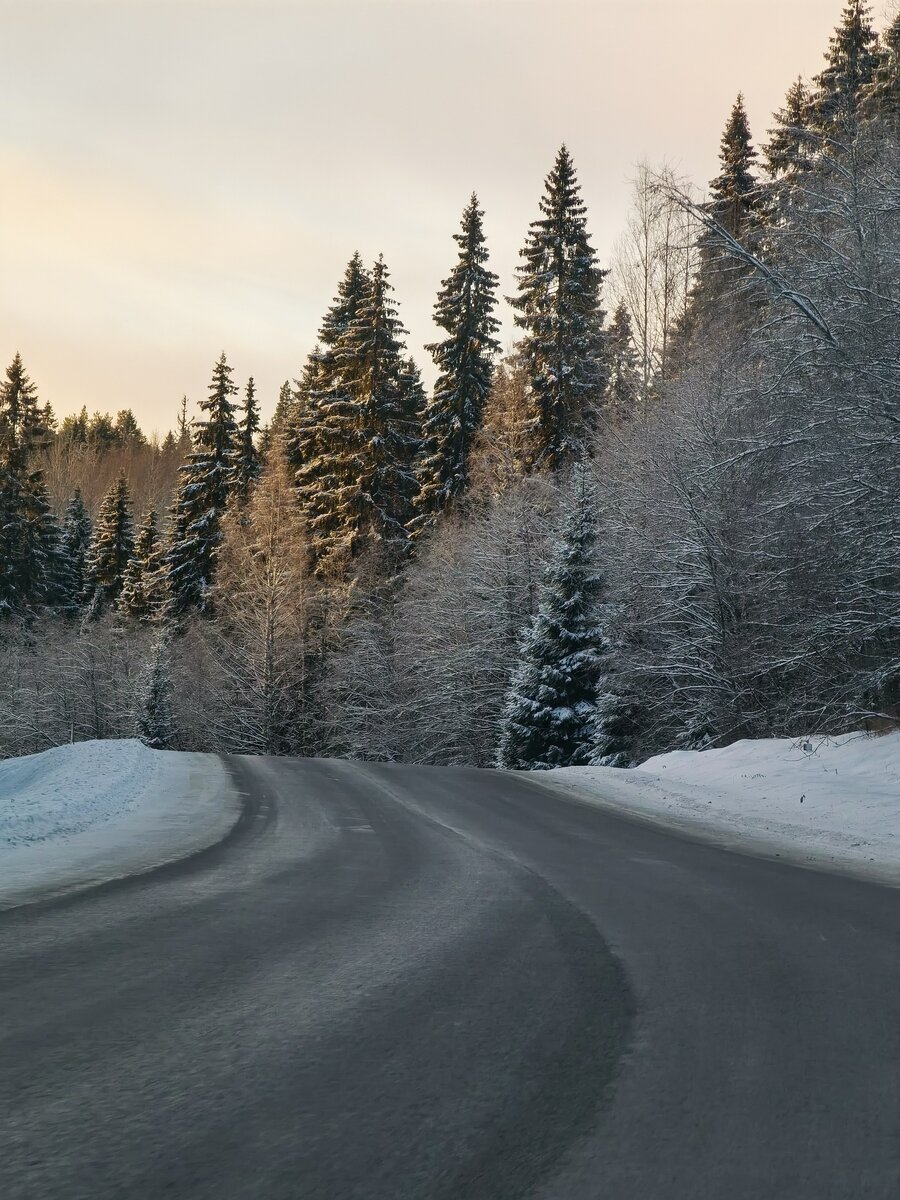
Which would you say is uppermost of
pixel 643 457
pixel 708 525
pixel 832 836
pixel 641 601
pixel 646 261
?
pixel 646 261

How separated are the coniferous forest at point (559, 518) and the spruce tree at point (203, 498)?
0.59 feet

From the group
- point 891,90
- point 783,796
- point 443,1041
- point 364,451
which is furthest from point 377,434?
point 443,1041

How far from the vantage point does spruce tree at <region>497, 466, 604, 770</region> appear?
963 inches

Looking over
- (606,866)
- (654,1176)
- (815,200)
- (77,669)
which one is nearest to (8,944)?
(654,1176)

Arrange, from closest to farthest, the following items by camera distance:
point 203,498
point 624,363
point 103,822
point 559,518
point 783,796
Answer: point 103,822
point 783,796
point 559,518
point 624,363
point 203,498

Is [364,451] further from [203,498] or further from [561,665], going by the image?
[561,665]

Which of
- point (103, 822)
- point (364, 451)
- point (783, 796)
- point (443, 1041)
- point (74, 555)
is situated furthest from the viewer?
point (74, 555)

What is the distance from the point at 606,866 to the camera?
263 inches

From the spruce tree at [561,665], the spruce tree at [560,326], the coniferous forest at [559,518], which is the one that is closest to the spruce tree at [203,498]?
the coniferous forest at [559,518]

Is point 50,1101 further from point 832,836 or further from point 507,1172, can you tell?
point 832,836

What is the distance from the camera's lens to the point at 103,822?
7645 mm

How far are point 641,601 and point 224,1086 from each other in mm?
18904

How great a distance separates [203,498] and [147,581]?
290 inches

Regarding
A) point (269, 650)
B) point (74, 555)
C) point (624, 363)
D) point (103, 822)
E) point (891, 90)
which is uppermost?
point (891, 90)
